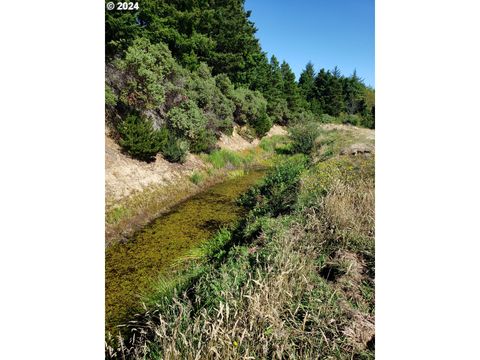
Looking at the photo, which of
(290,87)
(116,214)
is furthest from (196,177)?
(290,87)

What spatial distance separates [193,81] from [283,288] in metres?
3.81

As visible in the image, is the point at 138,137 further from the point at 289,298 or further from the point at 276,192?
the point at 289,298

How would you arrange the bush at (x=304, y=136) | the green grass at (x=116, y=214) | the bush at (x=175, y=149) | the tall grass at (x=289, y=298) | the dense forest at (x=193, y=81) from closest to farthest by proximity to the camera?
the tall grass at (x=289, y=298)
the dense forest at (x=193, y=81)
the green grass at (x=116, y=214)
the bush at (x=175, y=149)
the bush at (x=304, y=136)

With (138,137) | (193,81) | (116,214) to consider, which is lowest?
(116,214)

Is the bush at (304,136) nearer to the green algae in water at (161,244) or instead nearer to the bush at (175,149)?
the green algae in water at (161,244)

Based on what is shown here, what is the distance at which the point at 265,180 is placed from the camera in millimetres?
6961

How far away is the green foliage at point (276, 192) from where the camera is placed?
5.93m

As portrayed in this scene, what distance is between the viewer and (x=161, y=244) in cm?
525

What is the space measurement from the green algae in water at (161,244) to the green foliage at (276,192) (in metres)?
0.22

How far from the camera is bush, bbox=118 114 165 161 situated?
614 cm

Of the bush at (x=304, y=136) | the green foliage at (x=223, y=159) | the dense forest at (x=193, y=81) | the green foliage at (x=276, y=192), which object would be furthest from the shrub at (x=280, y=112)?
the green foliage at (x=223, y=159)
